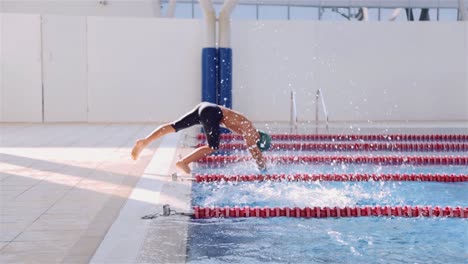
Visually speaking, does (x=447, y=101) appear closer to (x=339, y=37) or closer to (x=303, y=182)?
(x=339, y=37)

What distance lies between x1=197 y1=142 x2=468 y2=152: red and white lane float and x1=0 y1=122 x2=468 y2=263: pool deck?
133 centimetres

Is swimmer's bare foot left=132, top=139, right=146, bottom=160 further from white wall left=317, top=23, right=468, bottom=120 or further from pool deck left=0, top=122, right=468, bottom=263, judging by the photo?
white wall left=317, top=23, right=468, bottom=120

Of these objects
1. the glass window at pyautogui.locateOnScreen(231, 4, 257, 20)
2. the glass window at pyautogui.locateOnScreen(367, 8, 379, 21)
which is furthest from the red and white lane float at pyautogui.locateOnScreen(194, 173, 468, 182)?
the glass window at pyautogui.locateOnScreen(367, 8, 379, 21)

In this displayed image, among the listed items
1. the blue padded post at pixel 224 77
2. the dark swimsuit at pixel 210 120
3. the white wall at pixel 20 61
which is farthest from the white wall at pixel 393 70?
the dark swimsuit at pixel 210 120

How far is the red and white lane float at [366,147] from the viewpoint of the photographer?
8555 millimetres

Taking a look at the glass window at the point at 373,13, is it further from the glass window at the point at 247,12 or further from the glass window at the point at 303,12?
the glass window at the point at 247,12

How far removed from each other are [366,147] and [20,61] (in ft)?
23.1

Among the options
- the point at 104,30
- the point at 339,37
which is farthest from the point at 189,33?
the point at 339,37

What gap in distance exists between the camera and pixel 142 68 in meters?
12.3

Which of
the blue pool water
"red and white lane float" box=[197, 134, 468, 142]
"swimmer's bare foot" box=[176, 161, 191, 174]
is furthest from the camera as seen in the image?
"red and white lane float" box=[197, 134, 468, 142]

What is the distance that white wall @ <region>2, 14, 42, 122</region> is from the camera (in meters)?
12.0

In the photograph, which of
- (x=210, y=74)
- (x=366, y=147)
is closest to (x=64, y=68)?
(x=210, y=74)

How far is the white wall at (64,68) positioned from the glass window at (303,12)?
8.29m

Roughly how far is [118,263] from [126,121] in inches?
375
